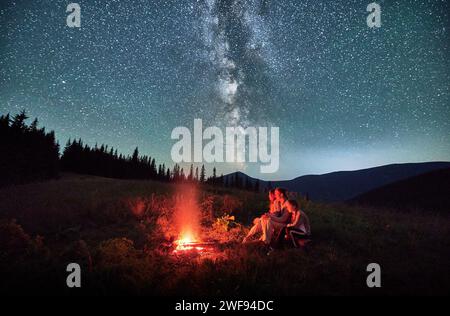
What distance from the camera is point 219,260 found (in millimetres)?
7031

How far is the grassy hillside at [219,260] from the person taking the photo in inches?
215

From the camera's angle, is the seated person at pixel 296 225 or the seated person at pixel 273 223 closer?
the seated person at pixel 296 225

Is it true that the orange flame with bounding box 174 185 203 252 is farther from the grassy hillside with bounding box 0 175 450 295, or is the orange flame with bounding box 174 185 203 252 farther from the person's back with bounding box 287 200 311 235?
the person's back with bounding box 287 200 311 235

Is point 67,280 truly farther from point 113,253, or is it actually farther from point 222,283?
point 222,283

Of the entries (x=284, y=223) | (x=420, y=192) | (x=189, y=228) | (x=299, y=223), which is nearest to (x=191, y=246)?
(x=189, y=228)

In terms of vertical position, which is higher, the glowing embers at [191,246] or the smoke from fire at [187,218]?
the smoke from fire at [187,218]

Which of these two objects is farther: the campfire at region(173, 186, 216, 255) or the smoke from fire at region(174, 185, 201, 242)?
the smoke from fire at region(174, 185, 201, 242)

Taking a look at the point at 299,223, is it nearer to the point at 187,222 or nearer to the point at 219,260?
the point at 219,260

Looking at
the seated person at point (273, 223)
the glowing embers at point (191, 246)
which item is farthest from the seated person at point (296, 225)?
the glowing embers at point (191, 246)

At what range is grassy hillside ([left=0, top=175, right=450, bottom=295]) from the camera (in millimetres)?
5465

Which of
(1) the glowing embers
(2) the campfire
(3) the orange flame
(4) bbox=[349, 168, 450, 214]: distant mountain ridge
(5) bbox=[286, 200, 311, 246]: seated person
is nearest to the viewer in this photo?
(1) the glowing embers

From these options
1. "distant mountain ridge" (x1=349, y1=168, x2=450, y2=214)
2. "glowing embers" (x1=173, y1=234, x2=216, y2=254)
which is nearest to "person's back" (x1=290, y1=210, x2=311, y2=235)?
"glowing embers" (x1=173, y1=234, x2=216, y2=254)

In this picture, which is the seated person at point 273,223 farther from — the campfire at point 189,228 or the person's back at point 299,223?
the campfire at point 189,228
